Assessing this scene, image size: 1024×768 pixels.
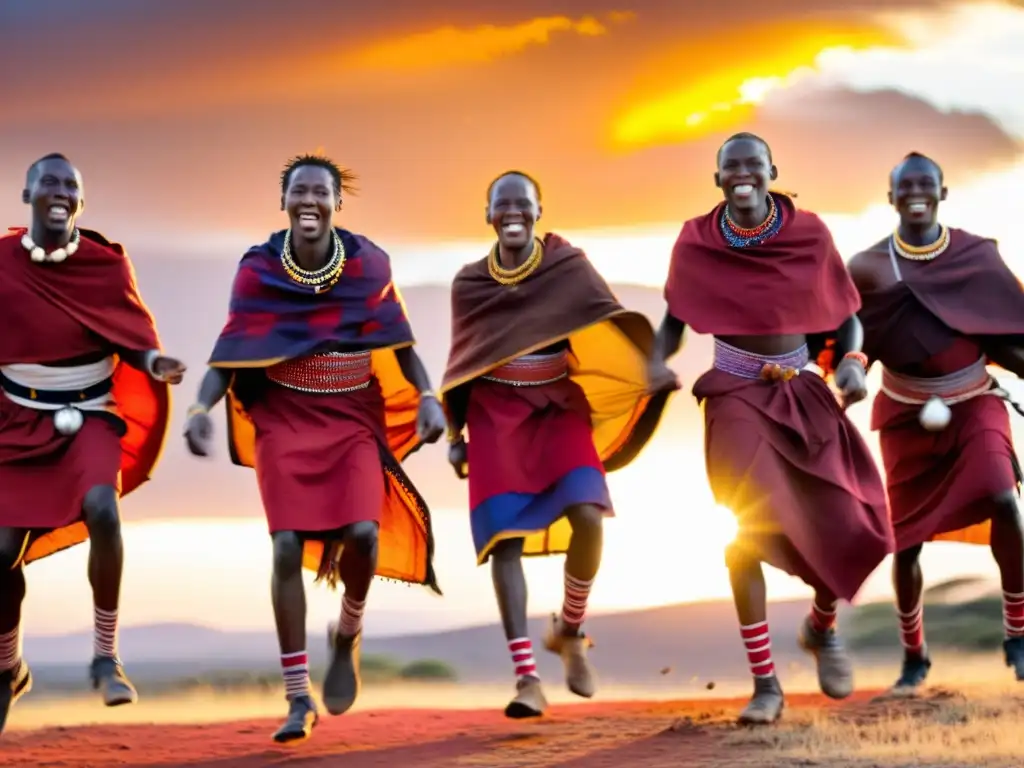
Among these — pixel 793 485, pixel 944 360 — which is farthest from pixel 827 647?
pixel 944 360

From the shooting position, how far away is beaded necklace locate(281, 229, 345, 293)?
910cm

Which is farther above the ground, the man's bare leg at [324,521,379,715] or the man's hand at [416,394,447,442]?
the man's hand at [416,394,447,442]

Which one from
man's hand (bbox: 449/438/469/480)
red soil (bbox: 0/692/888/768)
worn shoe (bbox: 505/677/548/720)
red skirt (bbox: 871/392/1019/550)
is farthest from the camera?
red skirt (bbox: 871/392/1019/550)

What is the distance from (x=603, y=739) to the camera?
8.70m

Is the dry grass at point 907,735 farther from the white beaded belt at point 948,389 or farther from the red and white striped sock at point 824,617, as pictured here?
the white beaded belt at point 948,389

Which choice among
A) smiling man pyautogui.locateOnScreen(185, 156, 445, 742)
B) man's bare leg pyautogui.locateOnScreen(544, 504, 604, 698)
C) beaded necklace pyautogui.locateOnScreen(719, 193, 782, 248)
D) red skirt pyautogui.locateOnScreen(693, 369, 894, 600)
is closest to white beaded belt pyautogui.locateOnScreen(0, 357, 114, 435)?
smiling man pyautogui.locateOnScreen(185, 156, 445, 742)

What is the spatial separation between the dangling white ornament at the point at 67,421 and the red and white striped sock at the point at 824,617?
406cm

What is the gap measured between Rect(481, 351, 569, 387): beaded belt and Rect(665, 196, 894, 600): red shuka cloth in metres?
0.77

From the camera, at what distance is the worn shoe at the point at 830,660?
8.82 metres

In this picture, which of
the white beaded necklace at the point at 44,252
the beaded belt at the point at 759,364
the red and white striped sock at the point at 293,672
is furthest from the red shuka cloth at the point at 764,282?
the white beaded necklace at the point at 44,252

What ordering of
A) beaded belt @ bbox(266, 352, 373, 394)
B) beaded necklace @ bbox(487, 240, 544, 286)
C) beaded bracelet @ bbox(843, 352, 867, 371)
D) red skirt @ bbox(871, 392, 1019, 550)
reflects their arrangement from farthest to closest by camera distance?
red skirt @ bbox(871, 392, 1019, 550) → beaded necklace @ bbox(487, 240, 544, 286) → beaded belt @ bbox(266, 352, 373, 394) → beaded bracelet @ bbox(843, 352, 867, 371)

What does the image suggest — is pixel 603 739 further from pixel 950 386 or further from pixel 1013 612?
pixel 950 386

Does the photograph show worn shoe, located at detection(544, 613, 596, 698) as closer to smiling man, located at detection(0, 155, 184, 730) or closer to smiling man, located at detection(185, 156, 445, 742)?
smiling man, located at detection(185, 156, 445, 742)

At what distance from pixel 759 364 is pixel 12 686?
173 inches
